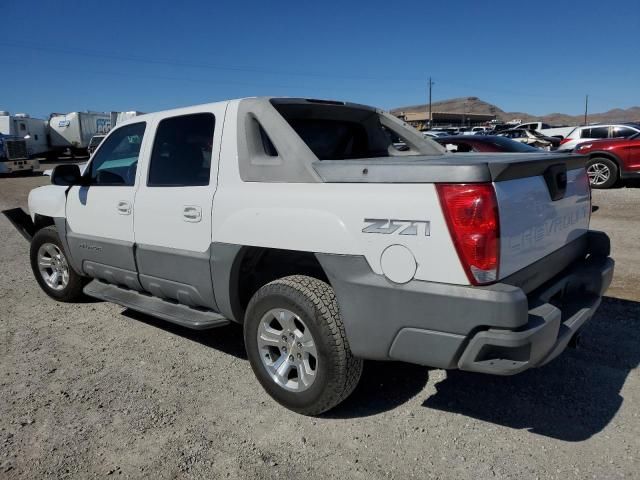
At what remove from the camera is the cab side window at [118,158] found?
13.4ft

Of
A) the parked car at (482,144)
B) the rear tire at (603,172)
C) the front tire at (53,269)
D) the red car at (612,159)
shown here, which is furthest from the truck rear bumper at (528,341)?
the rear tire at (603,172)

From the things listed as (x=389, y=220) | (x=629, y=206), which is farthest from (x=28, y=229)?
(x=629, y=206)

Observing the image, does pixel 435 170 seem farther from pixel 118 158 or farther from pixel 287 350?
pixel 118 158

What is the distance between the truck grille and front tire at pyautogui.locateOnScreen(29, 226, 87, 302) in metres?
22.1

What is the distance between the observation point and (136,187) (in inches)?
153

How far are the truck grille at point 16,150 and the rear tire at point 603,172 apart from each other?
80.1ft

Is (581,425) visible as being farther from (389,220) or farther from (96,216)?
(96,216)

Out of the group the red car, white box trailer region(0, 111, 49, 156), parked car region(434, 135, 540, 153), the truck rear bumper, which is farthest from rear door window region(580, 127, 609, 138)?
white box trailer region(0, 111, 49, 156)

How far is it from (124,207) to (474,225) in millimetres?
2846

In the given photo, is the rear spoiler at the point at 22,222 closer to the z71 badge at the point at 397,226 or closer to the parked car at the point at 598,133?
the z71 badge at the point at 397,226

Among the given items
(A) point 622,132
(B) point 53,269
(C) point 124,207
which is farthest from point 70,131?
(C) point 124,207

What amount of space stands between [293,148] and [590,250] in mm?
2230

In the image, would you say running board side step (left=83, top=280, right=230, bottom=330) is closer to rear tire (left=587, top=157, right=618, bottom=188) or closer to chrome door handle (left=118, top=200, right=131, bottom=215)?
chrome door handle (left=118, top=200, right=131, bottom=215)

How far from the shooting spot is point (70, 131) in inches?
1316
